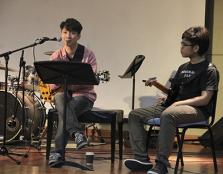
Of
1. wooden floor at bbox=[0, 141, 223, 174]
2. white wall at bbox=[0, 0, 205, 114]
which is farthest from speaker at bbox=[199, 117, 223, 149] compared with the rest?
white wall at bbox=[0, 0, 205, 114]

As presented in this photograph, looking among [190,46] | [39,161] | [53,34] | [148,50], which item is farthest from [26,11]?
[190,46]

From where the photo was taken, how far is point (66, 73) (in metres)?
3.69

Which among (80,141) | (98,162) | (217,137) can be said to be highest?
(80,141)

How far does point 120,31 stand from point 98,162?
2.65 m

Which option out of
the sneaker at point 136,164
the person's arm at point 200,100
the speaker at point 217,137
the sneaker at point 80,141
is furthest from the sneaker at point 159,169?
the speaker at point 217,137

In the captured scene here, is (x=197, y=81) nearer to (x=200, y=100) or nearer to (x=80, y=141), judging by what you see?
(x=200, y=100)

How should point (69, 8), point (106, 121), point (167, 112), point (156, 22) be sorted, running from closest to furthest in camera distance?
point (167, 112) < point (106, 121) < point (156, 22) < point (69, 8)

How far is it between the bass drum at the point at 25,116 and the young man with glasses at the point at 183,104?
191 centimetres

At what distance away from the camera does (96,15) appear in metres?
6.56

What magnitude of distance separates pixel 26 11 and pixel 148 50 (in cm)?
198

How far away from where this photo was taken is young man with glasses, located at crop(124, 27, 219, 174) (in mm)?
3496

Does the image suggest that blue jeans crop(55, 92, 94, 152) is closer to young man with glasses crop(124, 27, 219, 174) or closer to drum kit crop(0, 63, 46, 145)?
young man with glasses crop(124, 27, 219, 174)

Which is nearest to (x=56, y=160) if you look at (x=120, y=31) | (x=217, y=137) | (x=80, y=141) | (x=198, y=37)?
(x=80, y=141)

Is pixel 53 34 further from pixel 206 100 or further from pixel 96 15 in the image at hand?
pixel 206 100
